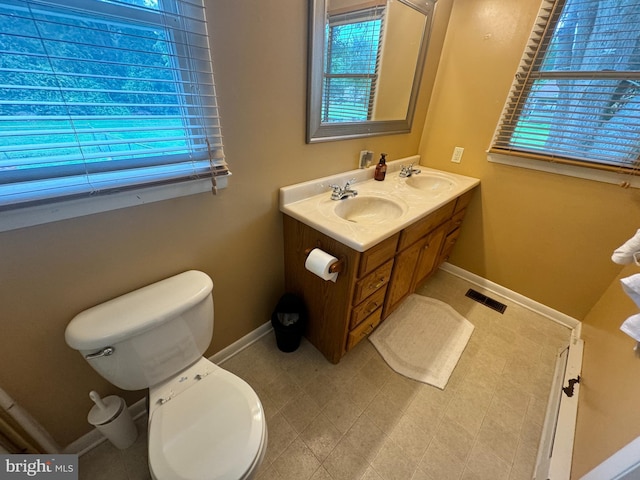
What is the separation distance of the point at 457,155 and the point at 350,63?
1140mm

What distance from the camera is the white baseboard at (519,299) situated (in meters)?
1.81

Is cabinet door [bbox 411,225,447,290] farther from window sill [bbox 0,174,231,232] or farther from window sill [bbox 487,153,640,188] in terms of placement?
Result: window sill [bbox 0,174,231,232]

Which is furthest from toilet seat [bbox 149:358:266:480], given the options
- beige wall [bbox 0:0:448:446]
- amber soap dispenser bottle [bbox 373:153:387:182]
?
amber soap dispenser bottle [bbox 373:153:387:182]

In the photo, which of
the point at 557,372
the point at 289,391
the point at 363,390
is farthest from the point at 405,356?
the point at 557,372

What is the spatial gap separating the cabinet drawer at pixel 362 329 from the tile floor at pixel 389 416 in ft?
0.65

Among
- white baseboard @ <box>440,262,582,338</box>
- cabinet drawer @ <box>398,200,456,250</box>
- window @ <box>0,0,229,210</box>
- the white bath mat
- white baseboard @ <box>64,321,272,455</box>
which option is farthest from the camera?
white baseboard @ <box>440,262,582,338</box>

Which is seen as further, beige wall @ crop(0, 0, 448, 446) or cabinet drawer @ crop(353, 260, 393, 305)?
cabinet drawer @ crop(353, 260, 393, 305)

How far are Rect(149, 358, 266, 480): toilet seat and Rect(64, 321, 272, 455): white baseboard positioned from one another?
15.8 inches

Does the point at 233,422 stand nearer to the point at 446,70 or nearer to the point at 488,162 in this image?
the point at 488,162

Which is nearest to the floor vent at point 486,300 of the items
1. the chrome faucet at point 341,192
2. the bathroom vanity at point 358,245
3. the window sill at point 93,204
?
the bathroom vanity at point 358,245

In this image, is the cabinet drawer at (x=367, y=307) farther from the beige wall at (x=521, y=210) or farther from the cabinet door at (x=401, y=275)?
the beige wall at (x=521, y=210)

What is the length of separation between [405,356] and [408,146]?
1532mm

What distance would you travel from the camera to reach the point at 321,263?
1.09m

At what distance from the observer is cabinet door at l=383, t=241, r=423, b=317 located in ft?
4.64
